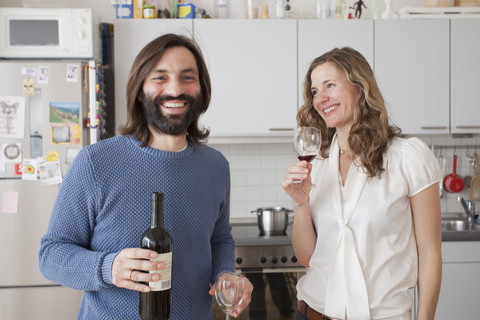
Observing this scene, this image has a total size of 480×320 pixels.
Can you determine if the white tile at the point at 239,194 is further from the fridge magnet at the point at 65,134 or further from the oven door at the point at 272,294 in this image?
the fridge magnet at the point at 65,134

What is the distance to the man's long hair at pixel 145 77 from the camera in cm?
117

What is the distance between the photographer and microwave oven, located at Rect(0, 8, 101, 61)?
243 cm

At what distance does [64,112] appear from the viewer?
2400 millimetres

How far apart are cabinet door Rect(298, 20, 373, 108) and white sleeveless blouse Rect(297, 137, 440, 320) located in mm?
1539

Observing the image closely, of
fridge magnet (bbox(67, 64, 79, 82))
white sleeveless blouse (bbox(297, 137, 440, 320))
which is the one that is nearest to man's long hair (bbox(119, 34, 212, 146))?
white sleeveless blouse (bbox(297, 137, 440, 320))

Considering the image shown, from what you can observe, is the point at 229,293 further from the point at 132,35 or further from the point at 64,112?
the point at 132,35

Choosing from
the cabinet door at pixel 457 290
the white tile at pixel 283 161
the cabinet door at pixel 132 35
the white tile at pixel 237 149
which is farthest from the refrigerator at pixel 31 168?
the cabinet door at pixel 457 290

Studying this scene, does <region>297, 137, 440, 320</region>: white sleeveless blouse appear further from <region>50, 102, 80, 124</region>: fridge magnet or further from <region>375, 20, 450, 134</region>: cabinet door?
<region>50, 102, 80, 124</region>: fridge magnet

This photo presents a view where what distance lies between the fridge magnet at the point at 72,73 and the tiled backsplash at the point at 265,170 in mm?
1176

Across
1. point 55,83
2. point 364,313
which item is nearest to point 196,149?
point 364,313

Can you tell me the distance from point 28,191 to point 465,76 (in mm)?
2896

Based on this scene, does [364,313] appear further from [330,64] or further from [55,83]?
[55,83]

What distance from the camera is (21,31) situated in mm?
2445

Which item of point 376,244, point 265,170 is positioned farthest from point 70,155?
point 376,244
